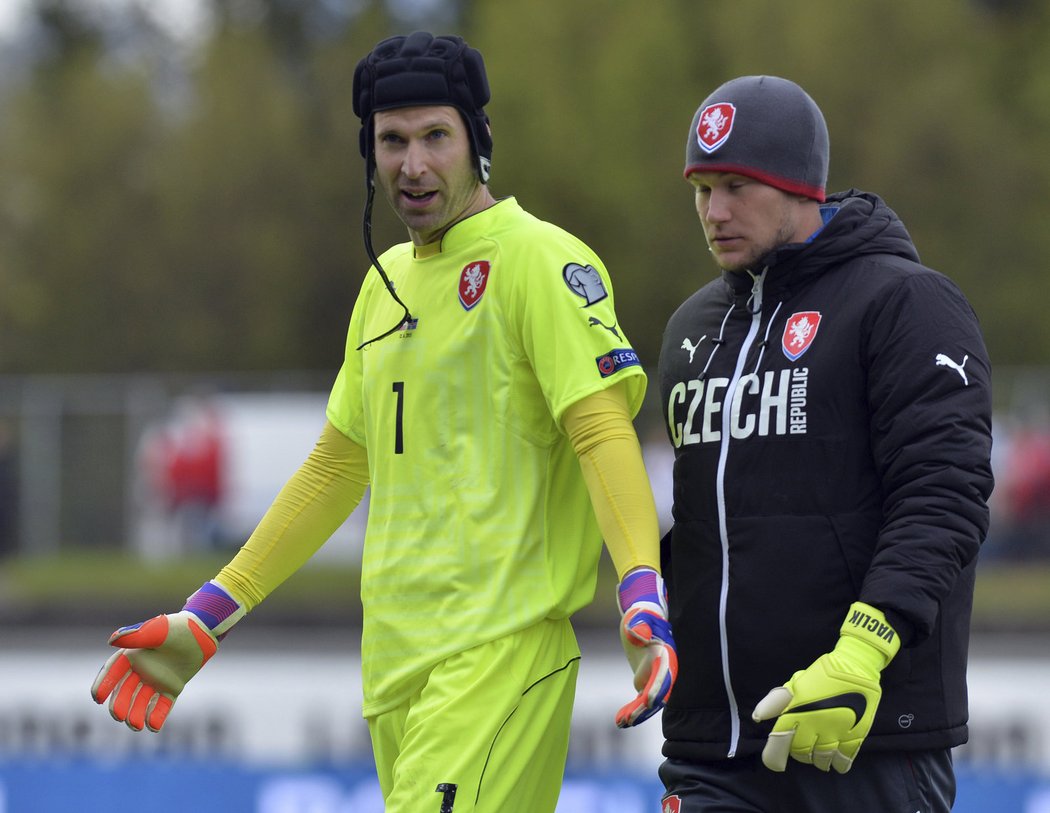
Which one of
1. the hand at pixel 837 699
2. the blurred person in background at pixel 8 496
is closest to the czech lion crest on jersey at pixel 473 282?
the hand at pixel 837 699

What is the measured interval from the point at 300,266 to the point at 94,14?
13131mm

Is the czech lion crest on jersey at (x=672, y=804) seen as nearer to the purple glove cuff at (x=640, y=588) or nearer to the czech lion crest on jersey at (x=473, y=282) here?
the purple glove cuff at (x=640, y=588)

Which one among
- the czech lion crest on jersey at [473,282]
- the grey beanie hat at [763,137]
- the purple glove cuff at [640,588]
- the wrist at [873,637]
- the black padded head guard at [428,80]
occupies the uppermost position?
the black padded head guard at [428,80]

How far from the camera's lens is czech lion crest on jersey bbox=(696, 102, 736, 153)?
146 inches

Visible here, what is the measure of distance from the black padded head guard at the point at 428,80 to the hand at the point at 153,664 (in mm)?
1187

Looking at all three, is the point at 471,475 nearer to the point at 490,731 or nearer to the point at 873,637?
the point at 490,731

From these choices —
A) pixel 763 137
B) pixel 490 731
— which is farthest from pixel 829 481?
pixel 490 731

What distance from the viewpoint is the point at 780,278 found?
378 centimetres

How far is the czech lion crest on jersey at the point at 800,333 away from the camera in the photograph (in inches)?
145

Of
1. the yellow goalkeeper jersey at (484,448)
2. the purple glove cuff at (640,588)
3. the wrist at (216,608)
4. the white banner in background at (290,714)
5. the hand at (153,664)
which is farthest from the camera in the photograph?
the white banner in background at (290,714)

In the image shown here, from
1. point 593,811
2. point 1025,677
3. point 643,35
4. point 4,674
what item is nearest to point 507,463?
point 593,811

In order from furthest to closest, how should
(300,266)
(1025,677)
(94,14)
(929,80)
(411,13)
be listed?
(94,14) < (411,13) < (300,266) < (929,80) < (1025,677)

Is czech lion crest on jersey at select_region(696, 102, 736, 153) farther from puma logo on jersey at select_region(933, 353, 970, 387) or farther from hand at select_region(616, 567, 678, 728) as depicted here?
hand at select_region(616, 567, 678, 728)

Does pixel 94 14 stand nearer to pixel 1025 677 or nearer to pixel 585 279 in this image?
pixel 1025 677
